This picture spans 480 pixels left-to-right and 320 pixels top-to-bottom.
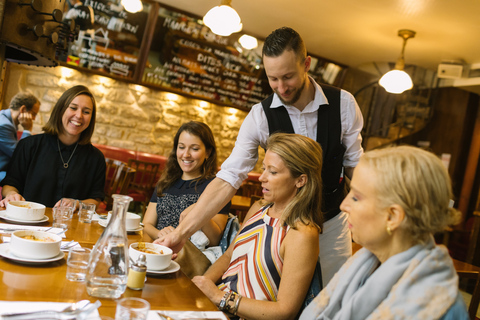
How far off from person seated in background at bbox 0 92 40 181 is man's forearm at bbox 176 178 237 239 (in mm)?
1977

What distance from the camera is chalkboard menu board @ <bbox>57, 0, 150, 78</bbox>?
5.44 m

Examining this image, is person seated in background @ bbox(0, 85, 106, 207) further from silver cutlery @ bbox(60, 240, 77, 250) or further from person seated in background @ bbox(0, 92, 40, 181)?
silver cutlery @ bbox(60, 240, 77, 250)

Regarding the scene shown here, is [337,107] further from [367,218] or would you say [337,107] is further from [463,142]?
[463,142]

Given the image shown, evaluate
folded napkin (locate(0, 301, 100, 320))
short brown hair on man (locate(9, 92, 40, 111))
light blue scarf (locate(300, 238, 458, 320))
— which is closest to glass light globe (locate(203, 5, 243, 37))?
short brown hair on man (locate(9, 92, 40, 111))

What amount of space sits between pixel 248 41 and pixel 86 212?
4591 millimetres

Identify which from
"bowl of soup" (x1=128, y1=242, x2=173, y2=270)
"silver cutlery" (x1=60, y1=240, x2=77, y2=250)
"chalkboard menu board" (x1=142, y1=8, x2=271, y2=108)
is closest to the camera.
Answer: "bowl of soup" (x1=128, y1=242, x2=173, y2=270)

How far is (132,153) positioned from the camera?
231 inches

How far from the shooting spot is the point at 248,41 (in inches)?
243

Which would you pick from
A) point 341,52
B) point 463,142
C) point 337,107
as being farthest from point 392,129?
point 337,107

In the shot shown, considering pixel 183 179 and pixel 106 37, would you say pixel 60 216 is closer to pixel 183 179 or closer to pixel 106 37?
pixel 183 179

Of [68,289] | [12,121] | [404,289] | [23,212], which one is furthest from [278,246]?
[12,121]

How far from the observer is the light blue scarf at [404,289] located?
105 cm

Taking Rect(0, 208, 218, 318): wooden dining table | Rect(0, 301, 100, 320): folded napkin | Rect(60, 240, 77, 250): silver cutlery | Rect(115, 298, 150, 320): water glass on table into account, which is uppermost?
Rect(115, 298, 150, 320): water glass on table

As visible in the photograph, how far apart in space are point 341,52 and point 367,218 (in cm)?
564
